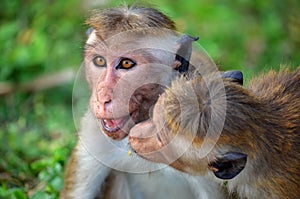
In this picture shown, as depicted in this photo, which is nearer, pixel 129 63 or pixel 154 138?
pixel 154 138

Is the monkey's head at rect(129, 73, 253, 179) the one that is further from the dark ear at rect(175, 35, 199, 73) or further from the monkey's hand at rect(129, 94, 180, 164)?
the dark ear at rect(175, 35, 199, 73)

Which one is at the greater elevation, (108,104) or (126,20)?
(126,20)

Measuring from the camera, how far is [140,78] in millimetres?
6551

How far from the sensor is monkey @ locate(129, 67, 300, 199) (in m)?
5.90

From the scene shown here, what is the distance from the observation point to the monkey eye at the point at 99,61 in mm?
6695

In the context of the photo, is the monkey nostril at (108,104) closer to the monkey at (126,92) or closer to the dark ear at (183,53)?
the monkey at (126,92)

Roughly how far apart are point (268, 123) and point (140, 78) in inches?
38.2

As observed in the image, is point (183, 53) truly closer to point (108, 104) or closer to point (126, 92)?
point (126, 92)

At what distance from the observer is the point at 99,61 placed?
265 inches

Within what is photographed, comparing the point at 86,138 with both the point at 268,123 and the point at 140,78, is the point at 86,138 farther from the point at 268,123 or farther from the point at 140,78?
the point at 268,123

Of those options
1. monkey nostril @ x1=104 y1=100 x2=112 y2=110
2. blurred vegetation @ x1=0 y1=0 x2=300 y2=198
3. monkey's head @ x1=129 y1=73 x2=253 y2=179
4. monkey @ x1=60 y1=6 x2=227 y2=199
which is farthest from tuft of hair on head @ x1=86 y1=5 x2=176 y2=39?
monkey's head @ x1=129 y1=73 x2=253 y2=179

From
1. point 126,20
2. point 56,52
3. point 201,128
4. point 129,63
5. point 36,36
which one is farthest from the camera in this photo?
point 36,36

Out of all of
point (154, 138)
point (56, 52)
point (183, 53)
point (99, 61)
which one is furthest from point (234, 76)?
point (56, 52)

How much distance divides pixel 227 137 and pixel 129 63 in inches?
41.3
